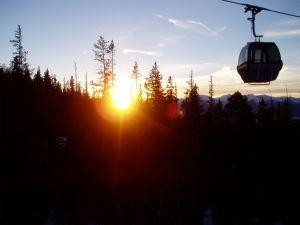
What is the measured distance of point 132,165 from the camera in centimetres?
4250

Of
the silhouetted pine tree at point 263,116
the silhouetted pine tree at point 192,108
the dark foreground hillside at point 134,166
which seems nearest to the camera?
the dark foreground hillside at point 134,166

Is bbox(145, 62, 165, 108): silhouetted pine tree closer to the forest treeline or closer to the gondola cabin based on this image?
the forest treeline

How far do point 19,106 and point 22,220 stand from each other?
20.2m

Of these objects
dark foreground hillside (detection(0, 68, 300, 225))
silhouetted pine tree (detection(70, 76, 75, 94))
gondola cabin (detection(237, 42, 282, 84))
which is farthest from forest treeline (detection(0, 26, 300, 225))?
gondola cabin (detection(237, 42, 282, 84))

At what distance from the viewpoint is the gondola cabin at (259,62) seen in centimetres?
1745

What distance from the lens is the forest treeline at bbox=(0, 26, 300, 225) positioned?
31.9 meters

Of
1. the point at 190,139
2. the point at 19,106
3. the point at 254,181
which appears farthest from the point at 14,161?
the point at 254,181

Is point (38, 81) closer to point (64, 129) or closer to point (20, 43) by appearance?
point (64, 129)

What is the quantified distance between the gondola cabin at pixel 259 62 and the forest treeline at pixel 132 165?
16.0 m

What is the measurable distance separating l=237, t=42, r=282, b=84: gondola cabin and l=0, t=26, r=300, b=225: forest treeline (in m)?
16.0

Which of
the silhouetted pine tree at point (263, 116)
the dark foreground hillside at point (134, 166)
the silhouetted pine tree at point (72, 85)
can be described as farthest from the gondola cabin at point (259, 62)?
the silhouetted pine tree at point (72, 85)

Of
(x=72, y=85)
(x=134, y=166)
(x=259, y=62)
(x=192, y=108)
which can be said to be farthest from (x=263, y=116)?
(x=259, y=62)

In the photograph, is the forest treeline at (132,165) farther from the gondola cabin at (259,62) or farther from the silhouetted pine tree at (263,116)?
the gondola cabin at (259,62)

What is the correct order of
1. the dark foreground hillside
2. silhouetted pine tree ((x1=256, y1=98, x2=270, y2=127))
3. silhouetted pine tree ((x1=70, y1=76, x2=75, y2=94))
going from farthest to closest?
silhouetted pine tree ((x1=70, y1=76, x2=75, y2=94)) < silhouetted pine tree ((x1=256, y1=98, x2=270, y2=127)) < the dark foreground hillside
